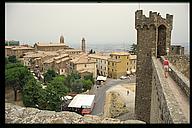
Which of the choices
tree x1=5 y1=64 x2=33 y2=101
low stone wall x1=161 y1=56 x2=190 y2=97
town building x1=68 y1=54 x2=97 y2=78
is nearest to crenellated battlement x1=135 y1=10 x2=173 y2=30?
low stone wall x1=161 y1=56 x2=190 y2=97

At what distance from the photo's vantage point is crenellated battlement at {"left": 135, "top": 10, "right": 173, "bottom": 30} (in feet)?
17.0

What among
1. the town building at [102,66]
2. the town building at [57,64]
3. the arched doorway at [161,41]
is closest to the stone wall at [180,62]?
the arched doorway at [161,41]

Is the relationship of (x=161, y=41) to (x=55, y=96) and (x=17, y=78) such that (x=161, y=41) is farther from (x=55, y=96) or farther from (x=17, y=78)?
(x=17, y=78)

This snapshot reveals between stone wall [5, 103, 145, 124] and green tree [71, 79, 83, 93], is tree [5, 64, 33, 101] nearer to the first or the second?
green tree [71, 79, 83, 93]

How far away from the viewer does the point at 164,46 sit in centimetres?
579

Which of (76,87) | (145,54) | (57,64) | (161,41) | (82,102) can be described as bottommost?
(82,102)

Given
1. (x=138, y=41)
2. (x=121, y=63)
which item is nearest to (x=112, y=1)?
(x=138, y=41)

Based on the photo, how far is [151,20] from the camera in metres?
5.20

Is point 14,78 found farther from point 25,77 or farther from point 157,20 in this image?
point 157,20

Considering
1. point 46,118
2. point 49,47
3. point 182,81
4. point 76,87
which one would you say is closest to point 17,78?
point 76,87

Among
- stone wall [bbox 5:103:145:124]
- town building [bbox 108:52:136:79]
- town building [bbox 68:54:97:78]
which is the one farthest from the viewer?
town building [bbox 108:52:136:79]

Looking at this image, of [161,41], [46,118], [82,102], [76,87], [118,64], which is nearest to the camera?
[46,118]

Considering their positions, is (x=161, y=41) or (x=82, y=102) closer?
(x=161, y=41)

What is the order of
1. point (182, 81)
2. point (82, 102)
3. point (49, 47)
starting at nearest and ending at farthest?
point (182, 81), point (82, 102), point (49, 47)
